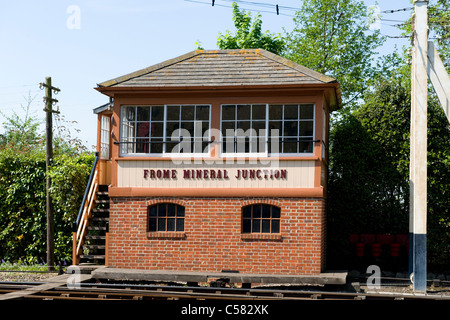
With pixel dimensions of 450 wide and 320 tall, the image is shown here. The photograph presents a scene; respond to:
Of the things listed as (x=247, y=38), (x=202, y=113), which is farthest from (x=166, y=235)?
(x=247, y=38)

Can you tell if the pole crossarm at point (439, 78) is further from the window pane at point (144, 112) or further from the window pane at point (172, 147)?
the window pane at point (144, 112)

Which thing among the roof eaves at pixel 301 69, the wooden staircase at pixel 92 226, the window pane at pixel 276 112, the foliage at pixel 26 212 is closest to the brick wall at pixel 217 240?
the wooden staircase at pixel 92 226

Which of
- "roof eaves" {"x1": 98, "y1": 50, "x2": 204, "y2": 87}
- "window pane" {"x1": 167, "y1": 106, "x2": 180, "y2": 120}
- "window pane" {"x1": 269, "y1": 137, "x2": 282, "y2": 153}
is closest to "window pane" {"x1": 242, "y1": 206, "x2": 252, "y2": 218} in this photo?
"window pane" {"x1": 269, "y1": 137, "x2": 282, "y2": 153}

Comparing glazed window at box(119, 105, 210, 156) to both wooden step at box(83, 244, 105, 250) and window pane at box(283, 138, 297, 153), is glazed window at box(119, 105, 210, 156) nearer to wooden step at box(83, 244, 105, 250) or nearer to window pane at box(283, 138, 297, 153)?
window pane at box(283, 138, 297, 153)

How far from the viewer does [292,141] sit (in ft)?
47.4

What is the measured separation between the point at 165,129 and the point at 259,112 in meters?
2.58

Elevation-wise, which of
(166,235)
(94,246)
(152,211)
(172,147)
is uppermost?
(172,147)

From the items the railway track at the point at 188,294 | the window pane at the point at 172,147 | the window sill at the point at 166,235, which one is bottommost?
the railway track at the point at 188,294

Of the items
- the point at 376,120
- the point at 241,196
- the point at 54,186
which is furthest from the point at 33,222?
the point at 376,120

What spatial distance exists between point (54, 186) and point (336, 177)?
9119 mm

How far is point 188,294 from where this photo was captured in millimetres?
12305

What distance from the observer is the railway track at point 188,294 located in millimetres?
11805

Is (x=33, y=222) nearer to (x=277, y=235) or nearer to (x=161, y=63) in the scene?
(x=161, y=63)

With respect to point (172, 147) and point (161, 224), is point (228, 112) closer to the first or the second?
point (172, 147)
